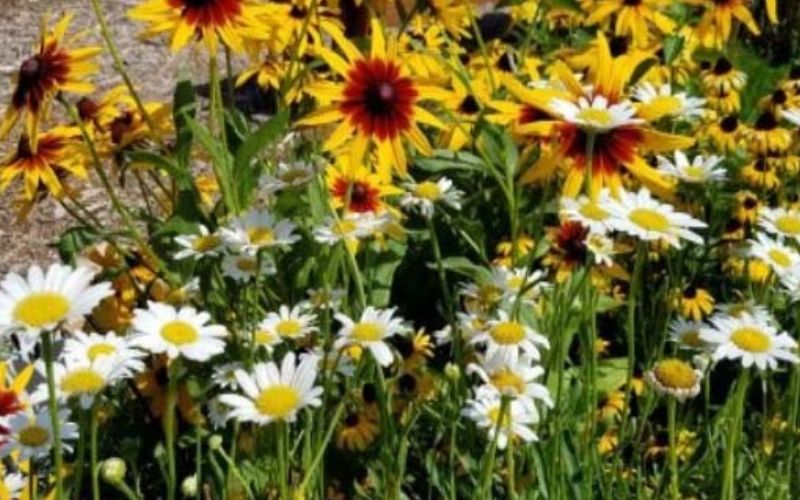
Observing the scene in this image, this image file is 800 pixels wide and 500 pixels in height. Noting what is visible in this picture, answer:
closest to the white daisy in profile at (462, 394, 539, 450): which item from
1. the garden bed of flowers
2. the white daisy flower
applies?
the garden bed of flowers

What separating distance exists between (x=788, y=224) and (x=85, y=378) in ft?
2.82

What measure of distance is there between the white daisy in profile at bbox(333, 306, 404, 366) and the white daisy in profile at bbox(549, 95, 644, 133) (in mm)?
282

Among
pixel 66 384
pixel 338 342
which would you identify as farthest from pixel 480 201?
pixel 66 384

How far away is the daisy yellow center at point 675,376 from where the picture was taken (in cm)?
140

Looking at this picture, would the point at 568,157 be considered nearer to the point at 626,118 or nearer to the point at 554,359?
the point at 626,118

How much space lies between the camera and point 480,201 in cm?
247

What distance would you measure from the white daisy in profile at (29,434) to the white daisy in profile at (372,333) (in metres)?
0.29

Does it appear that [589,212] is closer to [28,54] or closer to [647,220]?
[647,220]

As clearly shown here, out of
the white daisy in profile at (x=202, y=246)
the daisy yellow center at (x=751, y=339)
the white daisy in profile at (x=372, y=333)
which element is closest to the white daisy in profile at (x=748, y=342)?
the daisy yellow center at (x=751, y=339)

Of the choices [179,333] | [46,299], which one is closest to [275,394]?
[179,333]

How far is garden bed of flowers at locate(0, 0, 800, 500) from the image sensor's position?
144 centimetres

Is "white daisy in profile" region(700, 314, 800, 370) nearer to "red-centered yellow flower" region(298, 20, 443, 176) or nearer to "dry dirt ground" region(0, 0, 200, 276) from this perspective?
"red-centered yellow flower" region(298, 20, 443, 176)

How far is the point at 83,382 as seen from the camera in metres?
1.33

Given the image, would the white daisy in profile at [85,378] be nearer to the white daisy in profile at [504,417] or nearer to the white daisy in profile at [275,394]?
the white daisy in profile at [275,394]
